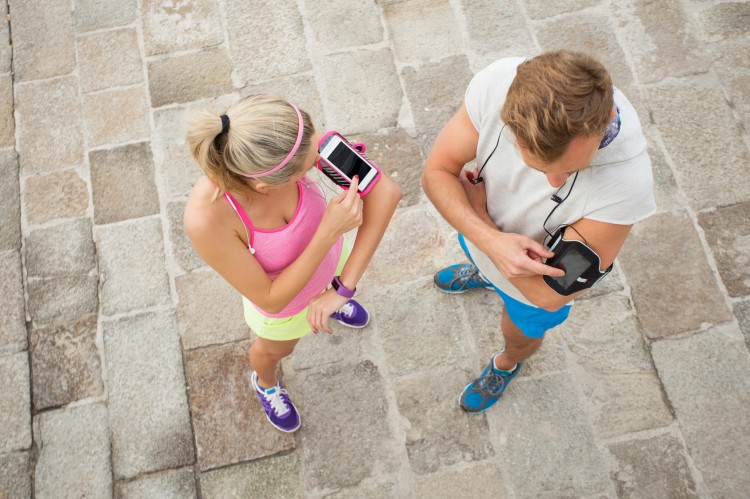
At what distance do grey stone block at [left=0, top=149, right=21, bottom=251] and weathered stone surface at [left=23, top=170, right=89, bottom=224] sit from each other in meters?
0.06

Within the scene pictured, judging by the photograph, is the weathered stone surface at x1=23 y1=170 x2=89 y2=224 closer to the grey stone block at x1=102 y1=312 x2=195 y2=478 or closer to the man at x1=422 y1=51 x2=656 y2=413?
the grey stone block at x1=102 y1=312 x2=195 y2=478

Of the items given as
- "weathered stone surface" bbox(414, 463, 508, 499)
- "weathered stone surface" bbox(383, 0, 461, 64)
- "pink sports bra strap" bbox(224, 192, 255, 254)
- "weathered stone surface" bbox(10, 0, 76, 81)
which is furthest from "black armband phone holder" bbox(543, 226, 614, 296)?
"weathered stone surface" bbox(10, 0, 76, 81)

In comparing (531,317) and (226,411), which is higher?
(531,317)

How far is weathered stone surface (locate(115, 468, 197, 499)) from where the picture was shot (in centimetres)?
306

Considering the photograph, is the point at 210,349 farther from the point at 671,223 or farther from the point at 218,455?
the point at 671,223

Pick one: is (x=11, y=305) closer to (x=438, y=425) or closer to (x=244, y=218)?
(x=244, y=218)

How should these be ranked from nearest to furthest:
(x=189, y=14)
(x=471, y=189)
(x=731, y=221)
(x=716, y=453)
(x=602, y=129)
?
(x=602, y=129)
(x=471, y=189)
(x=716, y=453)
(x=731, y=221)
(x=189, y=14)

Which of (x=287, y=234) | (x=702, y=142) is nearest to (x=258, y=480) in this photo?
(x=287, y=234)

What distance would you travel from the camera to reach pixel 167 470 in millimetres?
3104

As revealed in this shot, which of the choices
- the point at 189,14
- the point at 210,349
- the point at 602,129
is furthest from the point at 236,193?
the point at 189,14

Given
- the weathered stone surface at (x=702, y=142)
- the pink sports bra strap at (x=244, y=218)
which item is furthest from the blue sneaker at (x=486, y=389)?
the weathered stone surface at (x=702, y=142)

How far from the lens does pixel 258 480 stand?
10.1ft

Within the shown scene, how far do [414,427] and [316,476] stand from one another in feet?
1.89

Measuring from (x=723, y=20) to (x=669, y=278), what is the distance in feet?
6.85
